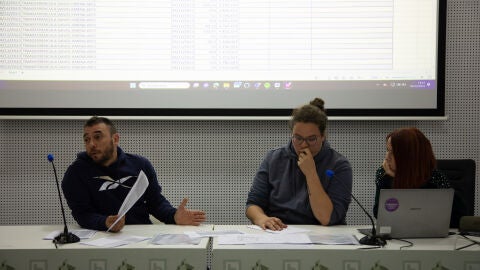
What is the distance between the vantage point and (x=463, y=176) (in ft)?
9.41

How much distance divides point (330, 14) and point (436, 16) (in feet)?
2.38

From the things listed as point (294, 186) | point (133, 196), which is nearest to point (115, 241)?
point (133, 196)

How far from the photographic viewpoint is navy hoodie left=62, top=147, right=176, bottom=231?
257 centimetres

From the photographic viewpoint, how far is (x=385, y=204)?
2.06 metres

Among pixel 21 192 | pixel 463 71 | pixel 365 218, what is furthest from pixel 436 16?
pixel 21 192

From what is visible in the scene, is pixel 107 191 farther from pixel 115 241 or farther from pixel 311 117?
pixel 311 117

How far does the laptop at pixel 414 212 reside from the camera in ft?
6.75

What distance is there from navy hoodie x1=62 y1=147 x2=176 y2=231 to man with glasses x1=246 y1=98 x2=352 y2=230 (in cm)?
52

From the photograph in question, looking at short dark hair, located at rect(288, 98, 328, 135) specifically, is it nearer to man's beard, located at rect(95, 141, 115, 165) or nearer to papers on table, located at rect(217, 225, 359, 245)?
papers on table, located at rect(217, 225, 359, 245)

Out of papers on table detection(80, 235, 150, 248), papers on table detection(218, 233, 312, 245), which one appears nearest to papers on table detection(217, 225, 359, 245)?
papers on table detection(218, 233, 312, 245)

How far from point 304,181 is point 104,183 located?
3.50ft

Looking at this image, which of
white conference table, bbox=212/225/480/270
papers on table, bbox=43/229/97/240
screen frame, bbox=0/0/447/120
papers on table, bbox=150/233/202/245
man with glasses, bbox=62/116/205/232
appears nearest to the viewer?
white conference table, bbox=212/225/480/270

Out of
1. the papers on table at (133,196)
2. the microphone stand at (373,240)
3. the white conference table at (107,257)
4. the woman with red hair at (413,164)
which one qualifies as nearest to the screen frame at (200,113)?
the woman with red hair at (413,164)

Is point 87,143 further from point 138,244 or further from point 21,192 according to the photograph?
point 21,192
